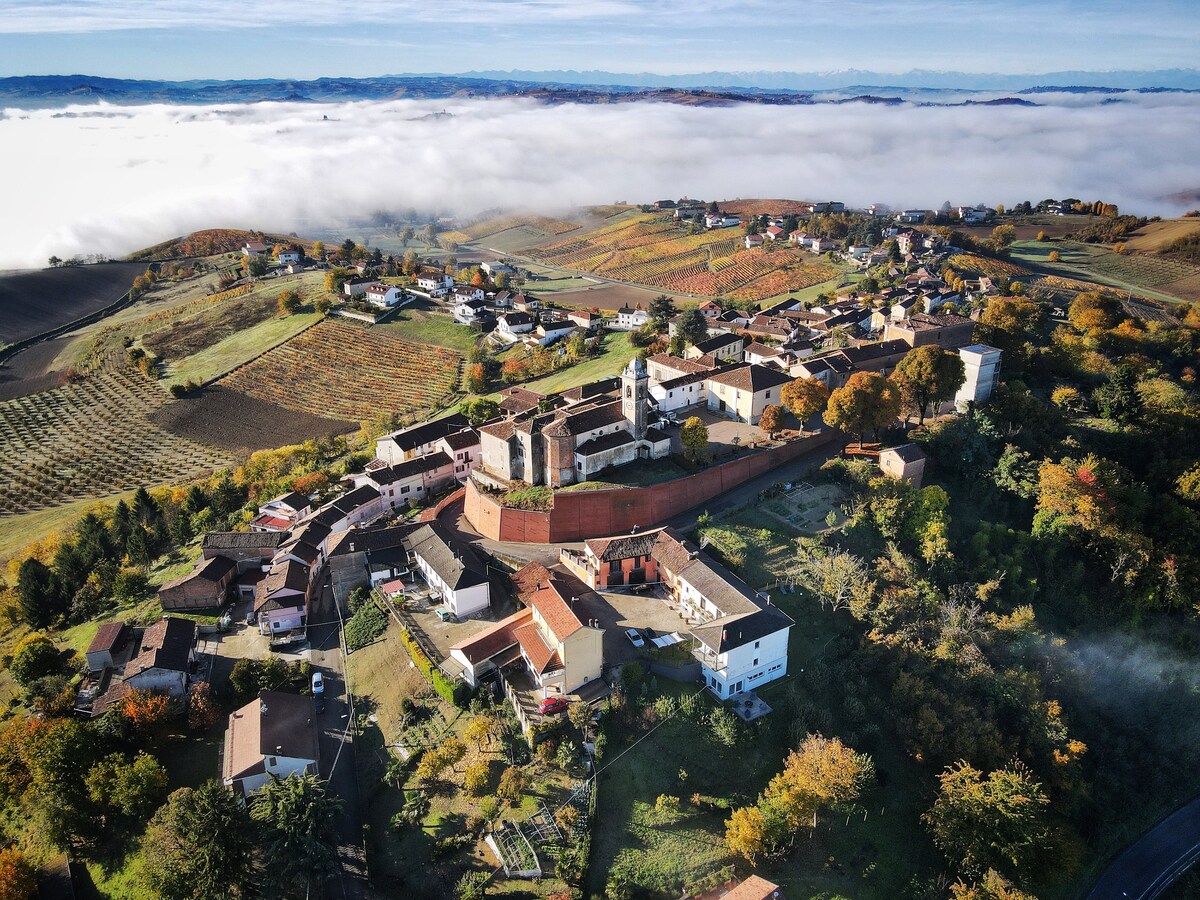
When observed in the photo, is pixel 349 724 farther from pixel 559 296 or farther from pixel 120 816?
pixel 559 296

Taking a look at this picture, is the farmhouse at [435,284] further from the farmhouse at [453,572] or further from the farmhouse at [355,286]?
the farmhouse at [453,572]

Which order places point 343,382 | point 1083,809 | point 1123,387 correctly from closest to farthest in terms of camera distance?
point 1083,809, point 1123,387, point 343,382

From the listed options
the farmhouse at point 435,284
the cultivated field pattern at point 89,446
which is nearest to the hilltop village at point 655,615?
the cultivated field pattern at point 89,446

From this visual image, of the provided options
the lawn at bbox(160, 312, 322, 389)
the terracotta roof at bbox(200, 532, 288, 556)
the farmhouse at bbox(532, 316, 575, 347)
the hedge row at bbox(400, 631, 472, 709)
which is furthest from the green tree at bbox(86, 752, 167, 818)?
the lawn at bbox(160, 312, 322, 389)

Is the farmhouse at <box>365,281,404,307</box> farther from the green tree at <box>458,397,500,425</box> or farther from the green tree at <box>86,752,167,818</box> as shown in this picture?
the green tree at <box>86,752,167,818</box>

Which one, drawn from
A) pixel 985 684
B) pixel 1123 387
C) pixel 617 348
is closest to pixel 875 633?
pixel 985 684

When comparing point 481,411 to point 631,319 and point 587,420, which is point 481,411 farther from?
point 631,319
